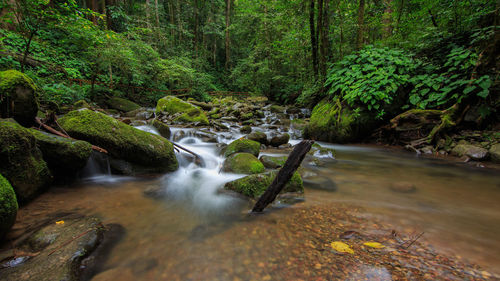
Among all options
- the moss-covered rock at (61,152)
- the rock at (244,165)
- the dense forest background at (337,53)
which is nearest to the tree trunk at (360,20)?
the dense forest background at (337,53)

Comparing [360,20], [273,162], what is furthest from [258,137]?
[360,20]

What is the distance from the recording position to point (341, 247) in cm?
184

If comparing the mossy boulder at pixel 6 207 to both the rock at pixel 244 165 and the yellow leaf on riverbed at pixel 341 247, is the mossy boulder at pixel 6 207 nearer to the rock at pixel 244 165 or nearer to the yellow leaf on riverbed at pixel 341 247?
the yellow leaf on riverbed at pixel 341 247

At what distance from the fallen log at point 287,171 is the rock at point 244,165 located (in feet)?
5.10

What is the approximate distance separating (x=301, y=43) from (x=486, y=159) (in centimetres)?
1025

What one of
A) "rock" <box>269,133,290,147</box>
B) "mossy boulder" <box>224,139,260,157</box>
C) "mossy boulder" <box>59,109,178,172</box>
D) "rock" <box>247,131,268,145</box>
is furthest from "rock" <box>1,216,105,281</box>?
"rock" <box>269,133,290,147</box>

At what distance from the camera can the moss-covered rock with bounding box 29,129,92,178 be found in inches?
119

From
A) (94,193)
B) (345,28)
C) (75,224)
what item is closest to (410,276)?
(75,224)

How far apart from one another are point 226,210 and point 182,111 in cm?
901

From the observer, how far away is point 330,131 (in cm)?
834

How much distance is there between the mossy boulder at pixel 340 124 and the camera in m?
7.85

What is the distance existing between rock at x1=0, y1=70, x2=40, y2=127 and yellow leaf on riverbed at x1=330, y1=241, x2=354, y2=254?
4847mm

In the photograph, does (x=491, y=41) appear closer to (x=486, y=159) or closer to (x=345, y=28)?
(x=486, y=159)

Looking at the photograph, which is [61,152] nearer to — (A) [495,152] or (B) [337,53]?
(A) [495,152]
